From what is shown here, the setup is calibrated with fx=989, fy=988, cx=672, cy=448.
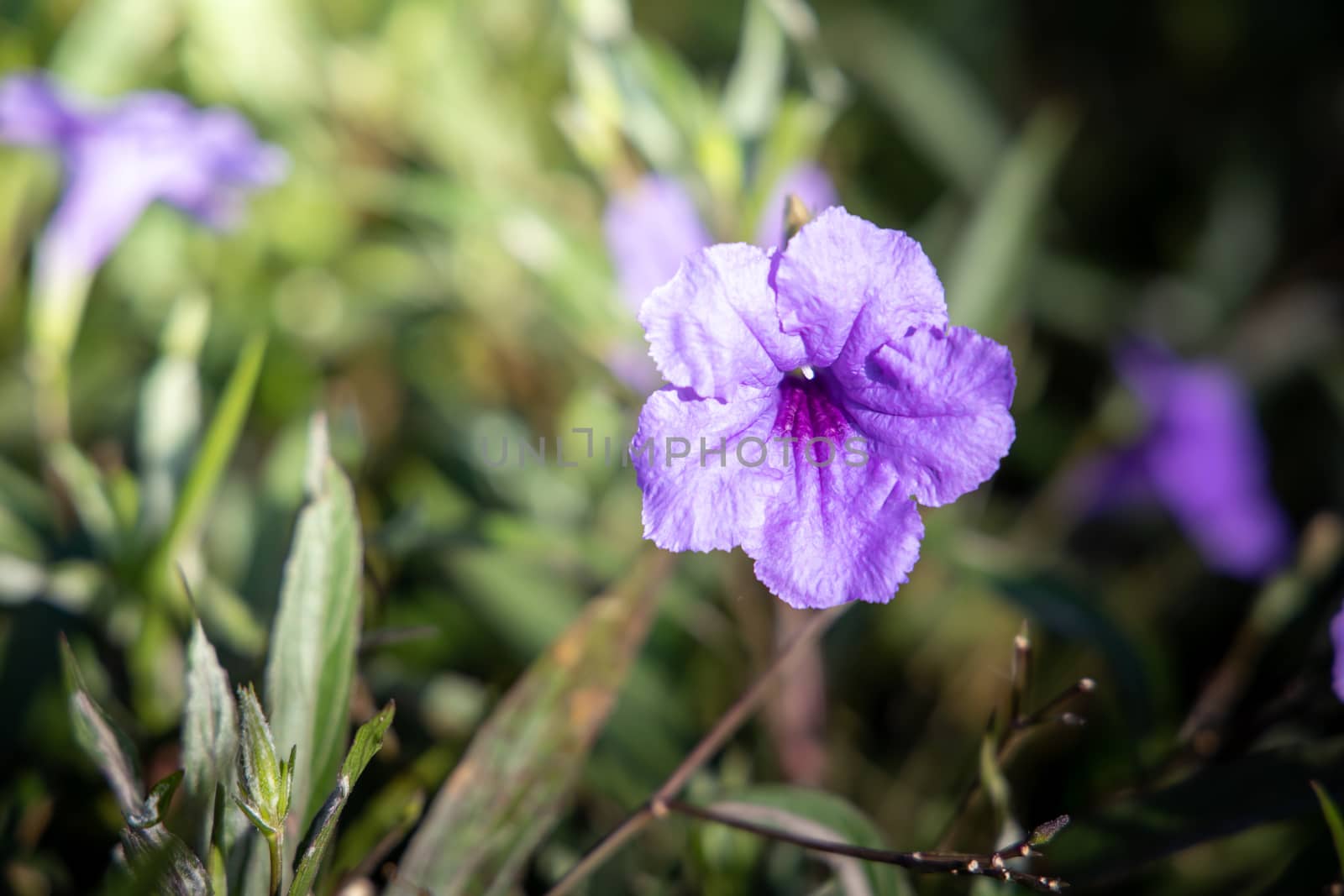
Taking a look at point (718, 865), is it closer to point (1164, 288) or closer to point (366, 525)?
point (366, 525)

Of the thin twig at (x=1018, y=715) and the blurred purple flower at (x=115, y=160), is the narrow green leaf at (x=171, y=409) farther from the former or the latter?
the thin twig at (x=1018, y=715)

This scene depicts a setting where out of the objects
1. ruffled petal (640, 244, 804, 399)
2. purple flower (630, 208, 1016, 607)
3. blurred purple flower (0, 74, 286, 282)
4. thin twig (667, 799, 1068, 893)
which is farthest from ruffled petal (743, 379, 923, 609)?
blurred purple flower (0, 74, 286, 282)

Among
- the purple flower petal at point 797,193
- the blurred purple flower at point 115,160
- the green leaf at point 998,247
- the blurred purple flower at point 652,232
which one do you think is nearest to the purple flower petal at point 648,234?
the blurred purple flower at point 652,232

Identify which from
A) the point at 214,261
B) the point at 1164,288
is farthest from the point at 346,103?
the point at 1164,288

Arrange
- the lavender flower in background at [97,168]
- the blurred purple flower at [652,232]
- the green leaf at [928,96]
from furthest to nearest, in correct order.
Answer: the green leaf at [928,96], the blurred purple flower at [652,232], the lavender flower in background at [97,168]

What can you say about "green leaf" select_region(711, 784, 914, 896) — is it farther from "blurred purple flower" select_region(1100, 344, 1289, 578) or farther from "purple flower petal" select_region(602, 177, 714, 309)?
"blurred purple flower" select_region(1100, 344, 1289, 578)

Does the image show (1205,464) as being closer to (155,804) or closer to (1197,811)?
(1197,811)

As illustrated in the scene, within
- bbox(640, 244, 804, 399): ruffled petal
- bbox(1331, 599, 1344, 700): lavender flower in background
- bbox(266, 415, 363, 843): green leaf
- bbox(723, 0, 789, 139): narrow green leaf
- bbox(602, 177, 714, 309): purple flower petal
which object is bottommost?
bbox(266, 415, 363, 843): green leaf

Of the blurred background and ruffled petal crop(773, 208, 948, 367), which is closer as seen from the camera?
ruffled petal crop(773, 208, 948, 367)
